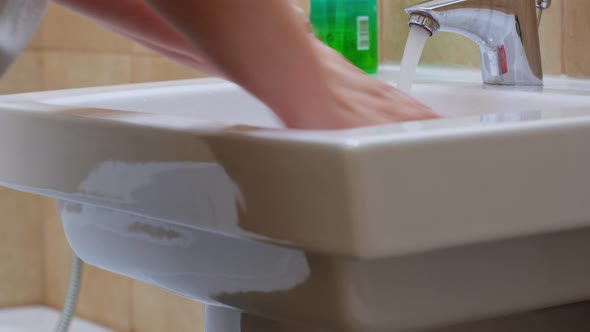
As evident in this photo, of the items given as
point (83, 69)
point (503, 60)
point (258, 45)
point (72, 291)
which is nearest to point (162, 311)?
point (72, 291)

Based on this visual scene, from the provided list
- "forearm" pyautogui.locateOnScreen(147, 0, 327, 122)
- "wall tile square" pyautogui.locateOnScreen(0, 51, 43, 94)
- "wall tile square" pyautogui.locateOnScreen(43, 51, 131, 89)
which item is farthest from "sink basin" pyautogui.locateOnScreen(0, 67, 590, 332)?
"wall tile square" pyautogui.locateOnScreen(0, 51, 43, 94)

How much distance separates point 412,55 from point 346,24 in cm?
13

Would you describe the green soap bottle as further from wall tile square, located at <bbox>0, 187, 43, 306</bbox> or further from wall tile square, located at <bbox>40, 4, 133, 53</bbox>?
wall tile square, located at <bbox>0, 187, 43, 306</bbox>

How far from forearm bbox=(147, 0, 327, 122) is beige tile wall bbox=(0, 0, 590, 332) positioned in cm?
90

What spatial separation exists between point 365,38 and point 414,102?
16.0 inches

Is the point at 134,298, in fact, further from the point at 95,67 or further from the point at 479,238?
the point at 479,238

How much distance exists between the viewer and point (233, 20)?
1.43ft

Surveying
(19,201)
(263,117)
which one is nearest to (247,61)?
(263,117)

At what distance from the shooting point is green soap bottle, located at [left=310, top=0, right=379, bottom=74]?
0.92 meters

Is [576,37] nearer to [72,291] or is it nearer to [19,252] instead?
[72,291]

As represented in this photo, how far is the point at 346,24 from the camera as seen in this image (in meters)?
0.92

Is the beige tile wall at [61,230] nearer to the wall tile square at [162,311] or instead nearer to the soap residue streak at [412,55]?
the wall tile square at [162,311]

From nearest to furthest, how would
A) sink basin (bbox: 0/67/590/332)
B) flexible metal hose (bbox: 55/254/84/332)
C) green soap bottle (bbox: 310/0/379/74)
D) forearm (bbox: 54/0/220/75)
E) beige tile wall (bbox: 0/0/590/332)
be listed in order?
sink basin (bbox: 0/67/590/332) < forearm (bbox: 54/0/220/75) < green soap bottle (bbox: 310/0/379/74) < flexible metal hose (bbox: 55/254/84/332) < beige tile wall (bbox: 0/0/590/332)

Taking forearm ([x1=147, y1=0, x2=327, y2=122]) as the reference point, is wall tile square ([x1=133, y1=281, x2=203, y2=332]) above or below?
below
